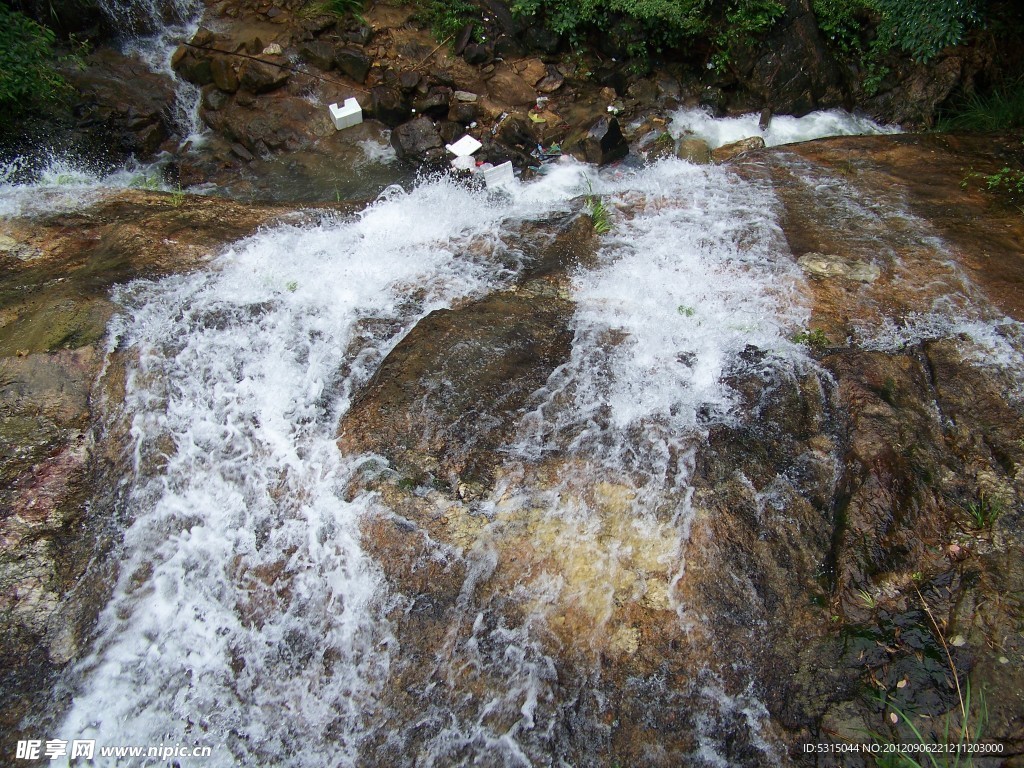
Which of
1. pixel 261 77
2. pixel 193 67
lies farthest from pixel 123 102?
pixel 261 77

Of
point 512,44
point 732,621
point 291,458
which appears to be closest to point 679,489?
point 732,621

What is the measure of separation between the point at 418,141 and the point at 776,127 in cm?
448

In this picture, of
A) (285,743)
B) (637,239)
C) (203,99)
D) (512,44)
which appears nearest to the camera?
(285,743)

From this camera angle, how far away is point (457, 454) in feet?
13.4

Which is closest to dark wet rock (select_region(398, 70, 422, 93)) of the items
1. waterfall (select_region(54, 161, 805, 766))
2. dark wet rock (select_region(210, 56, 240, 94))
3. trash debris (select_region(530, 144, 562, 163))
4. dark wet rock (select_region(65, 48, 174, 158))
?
trash debris (select_region(530, 144, 562, 163))

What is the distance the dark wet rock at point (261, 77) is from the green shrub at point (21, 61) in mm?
1992

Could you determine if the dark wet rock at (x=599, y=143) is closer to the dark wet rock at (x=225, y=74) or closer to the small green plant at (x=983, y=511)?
the dark wet rock at (x=225, y=74)

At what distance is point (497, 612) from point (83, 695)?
231 cm

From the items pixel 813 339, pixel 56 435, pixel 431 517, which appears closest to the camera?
pixel 431 517

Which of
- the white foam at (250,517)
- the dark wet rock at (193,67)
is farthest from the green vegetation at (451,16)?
the white foam at (250,517)

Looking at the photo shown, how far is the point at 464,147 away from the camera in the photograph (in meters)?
7.50

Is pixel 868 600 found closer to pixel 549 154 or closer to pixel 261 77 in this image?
pixel 549 154

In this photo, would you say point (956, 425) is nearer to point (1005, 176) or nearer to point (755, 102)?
point (1005, 176)

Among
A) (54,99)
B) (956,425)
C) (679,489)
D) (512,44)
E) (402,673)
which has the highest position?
(512,44)
